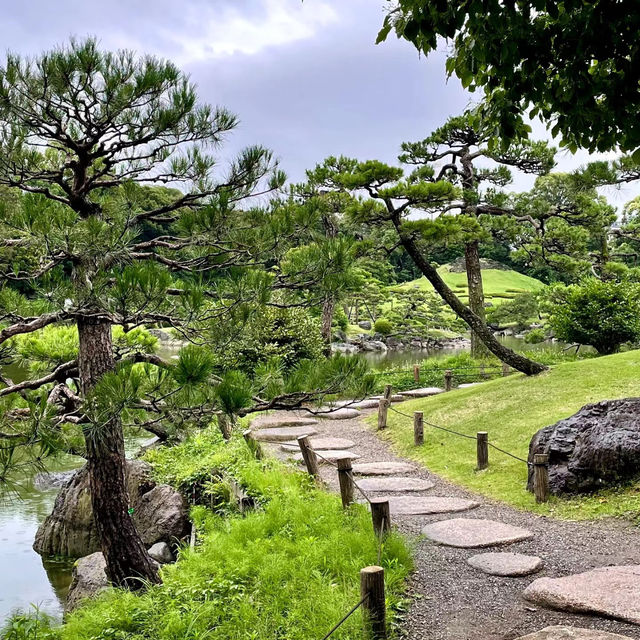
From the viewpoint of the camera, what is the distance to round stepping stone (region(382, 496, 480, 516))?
5.99m

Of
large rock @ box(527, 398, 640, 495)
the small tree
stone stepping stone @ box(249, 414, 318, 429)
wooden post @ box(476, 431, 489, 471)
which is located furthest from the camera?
the small tree

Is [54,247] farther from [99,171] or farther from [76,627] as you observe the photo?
[76,627]

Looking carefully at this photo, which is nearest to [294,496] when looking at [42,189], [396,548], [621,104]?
[396,548]

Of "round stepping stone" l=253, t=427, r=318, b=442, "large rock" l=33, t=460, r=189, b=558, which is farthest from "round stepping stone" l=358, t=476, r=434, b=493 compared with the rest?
"round stepping stone" l=253, t=427, r=318, b=442

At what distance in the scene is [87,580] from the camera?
230 inches

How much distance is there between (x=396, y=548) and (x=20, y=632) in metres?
2.87

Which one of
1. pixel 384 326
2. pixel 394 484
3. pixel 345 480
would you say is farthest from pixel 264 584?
pixel 384 326

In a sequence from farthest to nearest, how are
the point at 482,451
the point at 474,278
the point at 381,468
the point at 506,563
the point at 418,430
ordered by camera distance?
the point at 474,278, the point at 418,430, the point at 381,468, the point at 482,451, the point at 506,563

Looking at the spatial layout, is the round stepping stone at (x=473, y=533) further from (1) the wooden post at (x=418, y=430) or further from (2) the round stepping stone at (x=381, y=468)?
(1) the wooden post at (x=418, y=430)

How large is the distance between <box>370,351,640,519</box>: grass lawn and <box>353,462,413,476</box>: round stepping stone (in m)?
0.39

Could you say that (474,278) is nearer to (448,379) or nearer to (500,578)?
(448,379)

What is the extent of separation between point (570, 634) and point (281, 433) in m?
7.88

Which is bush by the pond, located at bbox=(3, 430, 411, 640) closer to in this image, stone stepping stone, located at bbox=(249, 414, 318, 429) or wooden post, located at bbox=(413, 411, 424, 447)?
wooden post, located at bbox=(413, 411, 424, 447)

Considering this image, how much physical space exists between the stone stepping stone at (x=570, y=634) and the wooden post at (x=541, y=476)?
9.91 ft
